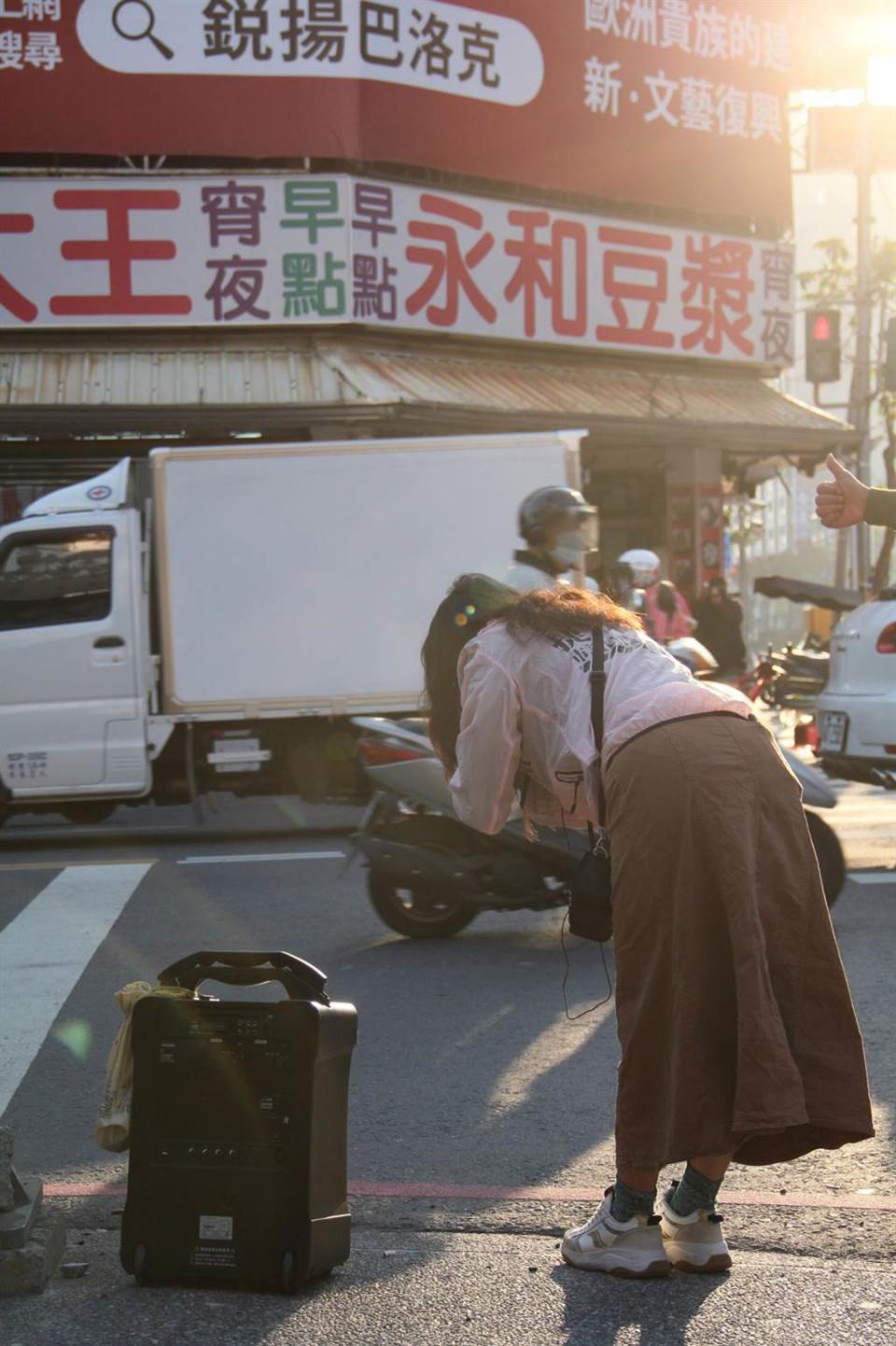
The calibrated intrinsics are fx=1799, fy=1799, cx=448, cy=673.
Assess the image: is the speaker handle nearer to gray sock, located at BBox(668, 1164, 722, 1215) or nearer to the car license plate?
gray sock, located at BBox(668, 1164, 722, 1215)

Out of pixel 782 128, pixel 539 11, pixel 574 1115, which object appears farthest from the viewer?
pixel 782 128

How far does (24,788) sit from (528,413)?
8488 mm

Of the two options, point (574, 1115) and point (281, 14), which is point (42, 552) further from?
point (281, 14)

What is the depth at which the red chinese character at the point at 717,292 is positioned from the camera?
2198cm

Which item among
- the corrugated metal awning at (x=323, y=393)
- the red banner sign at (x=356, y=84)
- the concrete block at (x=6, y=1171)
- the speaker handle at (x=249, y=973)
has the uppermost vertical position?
the red banner sign at (x=356, y=84)

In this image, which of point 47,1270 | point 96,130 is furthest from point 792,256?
point 47,1270

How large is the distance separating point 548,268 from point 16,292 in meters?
5.96

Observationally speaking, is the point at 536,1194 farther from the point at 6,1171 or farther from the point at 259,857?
the point at 259,857

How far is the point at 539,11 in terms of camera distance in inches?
808

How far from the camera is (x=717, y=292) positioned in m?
22.3

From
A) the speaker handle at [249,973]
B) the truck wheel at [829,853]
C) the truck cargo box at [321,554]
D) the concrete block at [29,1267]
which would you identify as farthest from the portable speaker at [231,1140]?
the truck cargo box at [321,554]

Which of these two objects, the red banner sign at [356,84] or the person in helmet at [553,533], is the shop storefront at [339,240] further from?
the person in helmet at [553,533]

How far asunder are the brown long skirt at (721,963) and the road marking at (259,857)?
7.25 metres

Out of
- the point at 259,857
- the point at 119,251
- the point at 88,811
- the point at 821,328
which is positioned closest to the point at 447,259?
the point at 119,251
